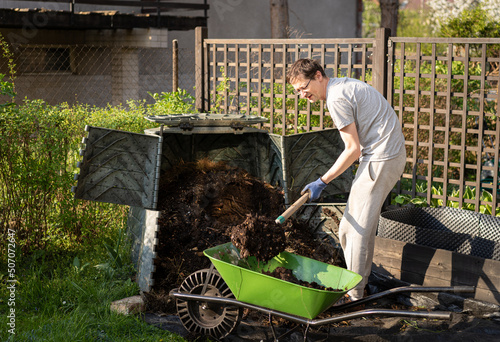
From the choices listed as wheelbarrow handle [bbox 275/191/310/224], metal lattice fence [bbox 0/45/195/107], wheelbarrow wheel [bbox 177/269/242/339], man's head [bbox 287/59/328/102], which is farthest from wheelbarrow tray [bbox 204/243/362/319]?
metal lattice fence [bbox 0/45/195/107]

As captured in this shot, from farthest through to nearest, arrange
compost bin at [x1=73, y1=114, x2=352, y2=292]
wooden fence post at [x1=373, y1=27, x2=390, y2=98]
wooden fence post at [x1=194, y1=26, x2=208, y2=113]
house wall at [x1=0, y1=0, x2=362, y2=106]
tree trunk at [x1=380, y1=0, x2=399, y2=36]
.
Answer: tree trunk at [x1=380, y1=0, x2=399, y2=36] → house wall at [x1=0, y1=0, x2=362, y2=106] → wooden fence post at [x1=194, y1=26, x2=208, y2=113] → wooden fence post at [x1=373, y1=27, x2=390, y2=98] → compost bin at [x1=73, y1=114, x2=352, y2=292]

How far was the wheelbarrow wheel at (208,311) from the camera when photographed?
169 inches

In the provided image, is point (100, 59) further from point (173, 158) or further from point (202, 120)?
point (202, 120)

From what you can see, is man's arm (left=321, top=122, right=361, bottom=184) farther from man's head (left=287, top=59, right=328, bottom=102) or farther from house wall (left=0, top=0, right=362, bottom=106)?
house wall (left=0, top=0, right=362, bottom=106)

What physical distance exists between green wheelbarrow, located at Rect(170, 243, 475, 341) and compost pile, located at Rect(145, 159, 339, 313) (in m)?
0.49

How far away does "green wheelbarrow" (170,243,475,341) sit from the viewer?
150 inches

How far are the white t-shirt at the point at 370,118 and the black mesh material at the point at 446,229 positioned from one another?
83 centimetres

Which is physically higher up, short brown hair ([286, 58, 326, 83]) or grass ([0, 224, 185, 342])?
short brown hair ([286, 58, 326, 83])

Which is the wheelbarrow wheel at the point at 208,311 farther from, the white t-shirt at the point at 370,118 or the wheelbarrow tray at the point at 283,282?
the white t-shirt at the point at 370,118

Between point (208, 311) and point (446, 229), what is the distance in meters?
2.39

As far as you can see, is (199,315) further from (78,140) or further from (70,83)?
(70,83)

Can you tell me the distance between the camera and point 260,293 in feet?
13.1

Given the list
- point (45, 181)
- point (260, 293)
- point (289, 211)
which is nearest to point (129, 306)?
point (260, 293)

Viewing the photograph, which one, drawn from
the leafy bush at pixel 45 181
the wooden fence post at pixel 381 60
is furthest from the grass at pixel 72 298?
the wooden fence post at pixel 381 60
